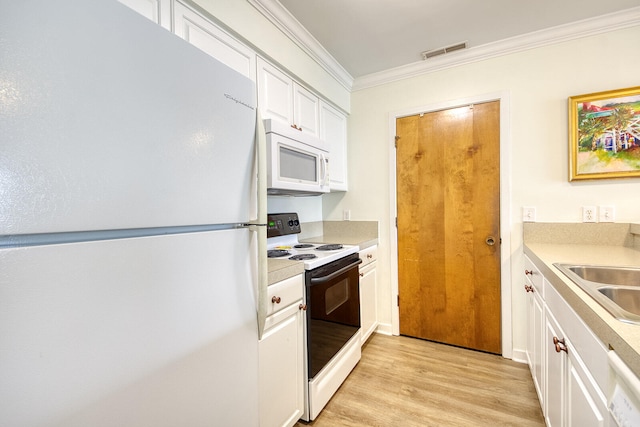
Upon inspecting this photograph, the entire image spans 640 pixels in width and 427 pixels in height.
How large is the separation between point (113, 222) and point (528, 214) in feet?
8.26

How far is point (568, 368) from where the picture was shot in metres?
1.02

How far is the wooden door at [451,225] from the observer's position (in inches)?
89.1

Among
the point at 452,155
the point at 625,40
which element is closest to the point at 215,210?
the point at 452,155

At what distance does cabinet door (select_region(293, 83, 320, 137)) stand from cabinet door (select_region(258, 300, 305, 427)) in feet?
4.23

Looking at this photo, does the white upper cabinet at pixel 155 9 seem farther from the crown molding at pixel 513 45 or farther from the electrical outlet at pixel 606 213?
the electrical outlet at pixel 606 213

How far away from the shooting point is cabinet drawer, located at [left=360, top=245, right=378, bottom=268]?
2314 mm

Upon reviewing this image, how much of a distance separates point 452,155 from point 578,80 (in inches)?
36.4

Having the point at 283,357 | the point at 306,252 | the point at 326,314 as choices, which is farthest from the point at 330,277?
the point at 283,357

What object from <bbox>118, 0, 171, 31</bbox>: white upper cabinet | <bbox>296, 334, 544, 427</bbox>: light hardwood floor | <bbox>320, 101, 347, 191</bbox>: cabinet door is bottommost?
<bbox>296, 334, 544, 427</bbox>: light hardwood floor

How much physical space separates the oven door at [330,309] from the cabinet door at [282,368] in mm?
73

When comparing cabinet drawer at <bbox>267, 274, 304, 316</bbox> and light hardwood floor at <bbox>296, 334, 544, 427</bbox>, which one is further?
light hardwood floor at <bbox>296, 334, 544, 427</bbox>

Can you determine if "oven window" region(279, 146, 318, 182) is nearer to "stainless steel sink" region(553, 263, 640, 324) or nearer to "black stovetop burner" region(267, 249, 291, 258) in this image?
"black stovetop burner" region(267, 249, 291, 258)

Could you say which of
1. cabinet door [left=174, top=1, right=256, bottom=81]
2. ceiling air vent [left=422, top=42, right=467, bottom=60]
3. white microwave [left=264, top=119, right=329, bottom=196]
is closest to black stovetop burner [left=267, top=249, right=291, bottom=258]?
white microwave [left=264, top=119, right=329, bottom=196]

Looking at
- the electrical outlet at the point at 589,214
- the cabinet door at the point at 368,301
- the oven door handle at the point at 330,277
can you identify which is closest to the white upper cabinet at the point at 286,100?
the oven door handle at the point at 330,277
